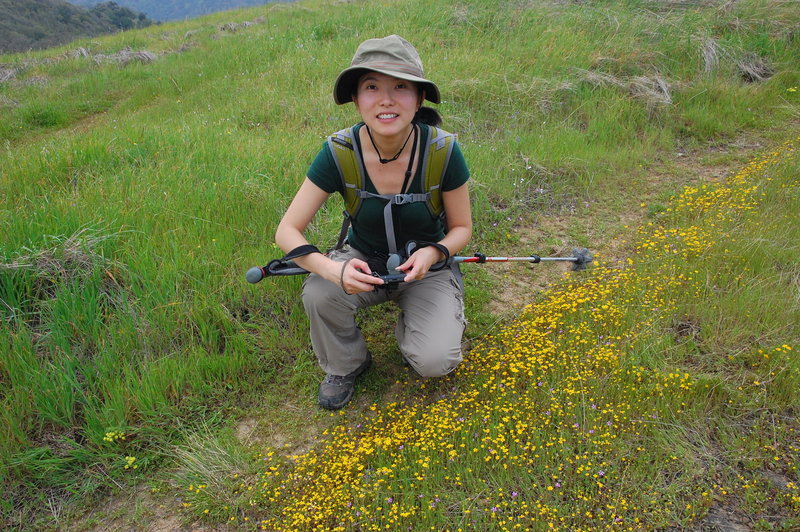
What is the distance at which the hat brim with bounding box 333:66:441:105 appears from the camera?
2.82 m

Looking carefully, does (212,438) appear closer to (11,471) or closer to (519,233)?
(11,471)

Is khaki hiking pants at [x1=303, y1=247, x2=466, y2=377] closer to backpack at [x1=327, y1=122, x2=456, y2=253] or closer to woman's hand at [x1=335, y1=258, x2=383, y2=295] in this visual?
woman's hand at [x1=335, y1=258, x2=383, y2=295]

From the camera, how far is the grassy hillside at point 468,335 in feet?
9.36

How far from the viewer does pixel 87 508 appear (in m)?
2.95

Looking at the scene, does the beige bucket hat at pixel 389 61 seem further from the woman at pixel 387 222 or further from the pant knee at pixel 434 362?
the pant knee at pixel 434 362

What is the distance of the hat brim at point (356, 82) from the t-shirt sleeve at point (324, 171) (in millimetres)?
323

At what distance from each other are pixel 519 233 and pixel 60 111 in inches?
349

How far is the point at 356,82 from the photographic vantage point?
3.14 m

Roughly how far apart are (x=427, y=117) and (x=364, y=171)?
1.75ft

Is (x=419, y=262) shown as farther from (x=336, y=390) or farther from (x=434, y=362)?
(x=336, y=390)

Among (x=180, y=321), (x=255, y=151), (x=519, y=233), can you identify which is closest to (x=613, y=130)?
(x=519, y=233)

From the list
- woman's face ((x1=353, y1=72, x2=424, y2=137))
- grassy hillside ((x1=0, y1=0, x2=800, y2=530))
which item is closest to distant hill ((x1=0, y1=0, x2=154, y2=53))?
grassy hillside ((x1=0, y1=0, x2=800, y2=530))

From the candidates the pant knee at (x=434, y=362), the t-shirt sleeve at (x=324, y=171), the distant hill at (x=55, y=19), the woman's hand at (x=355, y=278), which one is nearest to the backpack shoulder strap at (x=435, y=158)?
the t-shirt sleeve at (x=324, y=171)

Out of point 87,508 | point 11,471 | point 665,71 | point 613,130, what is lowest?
point 87,508
